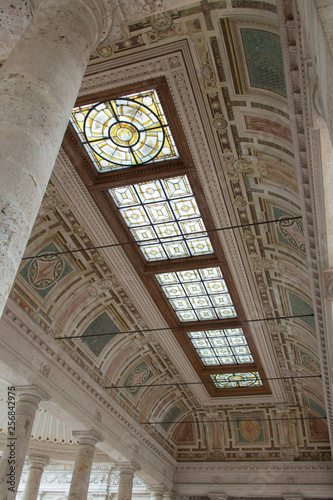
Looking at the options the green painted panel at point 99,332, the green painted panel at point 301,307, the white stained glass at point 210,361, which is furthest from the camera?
the white stained glass at point 210,361

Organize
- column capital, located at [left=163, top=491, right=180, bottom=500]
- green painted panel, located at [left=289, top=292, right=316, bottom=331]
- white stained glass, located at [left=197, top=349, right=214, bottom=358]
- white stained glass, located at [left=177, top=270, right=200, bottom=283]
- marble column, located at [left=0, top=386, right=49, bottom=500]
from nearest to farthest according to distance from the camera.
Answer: marble column, located at [left=0, top=386, right=49, bottom=500], green painted panel, located at [left=289, top=292, right=316, bottom=331], white stained glass, located at [left=177, top=270, right=200, bottom=283], white stained glass, located at [left=197, top=349, right=214, bottom=358], column capital, located at [left=163, top=491, right=180, bottom=500]

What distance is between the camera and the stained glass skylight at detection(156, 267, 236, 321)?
1174 centimetres

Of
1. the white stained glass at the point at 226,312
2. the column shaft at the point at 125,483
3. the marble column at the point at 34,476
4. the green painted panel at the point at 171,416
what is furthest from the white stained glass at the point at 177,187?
the green painted panel at the point at 171,416

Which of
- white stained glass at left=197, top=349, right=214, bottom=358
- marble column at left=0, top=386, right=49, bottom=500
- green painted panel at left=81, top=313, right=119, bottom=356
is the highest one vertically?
white stained glass at left=197, top=349, right=214, bottom=358

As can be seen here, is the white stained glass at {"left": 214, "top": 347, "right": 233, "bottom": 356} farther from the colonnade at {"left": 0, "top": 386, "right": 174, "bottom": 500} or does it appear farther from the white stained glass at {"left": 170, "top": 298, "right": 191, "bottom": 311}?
the colonnade at {"left": 0, "top": 386, "right": 174, "bottom": 500}

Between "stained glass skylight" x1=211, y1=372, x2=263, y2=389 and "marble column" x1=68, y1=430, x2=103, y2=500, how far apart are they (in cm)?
505

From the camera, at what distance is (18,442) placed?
9.12 metres

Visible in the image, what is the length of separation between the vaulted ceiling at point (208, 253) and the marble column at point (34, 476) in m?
3.01

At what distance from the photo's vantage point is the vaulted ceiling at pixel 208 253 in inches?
275

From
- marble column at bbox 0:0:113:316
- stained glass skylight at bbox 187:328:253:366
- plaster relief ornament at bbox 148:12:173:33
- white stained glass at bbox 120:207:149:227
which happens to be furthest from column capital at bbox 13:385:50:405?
marble column at bbox 0:0:113:316

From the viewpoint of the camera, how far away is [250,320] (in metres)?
12.2

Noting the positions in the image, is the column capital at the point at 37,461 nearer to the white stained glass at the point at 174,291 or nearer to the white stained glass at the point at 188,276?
the white stained glass at the point at 174,291

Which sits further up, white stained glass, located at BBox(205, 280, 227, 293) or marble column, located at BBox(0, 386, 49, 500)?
white stained glass, located at BBox(205, 280, 227, 293)

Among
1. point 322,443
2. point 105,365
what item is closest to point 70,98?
point 105,365
